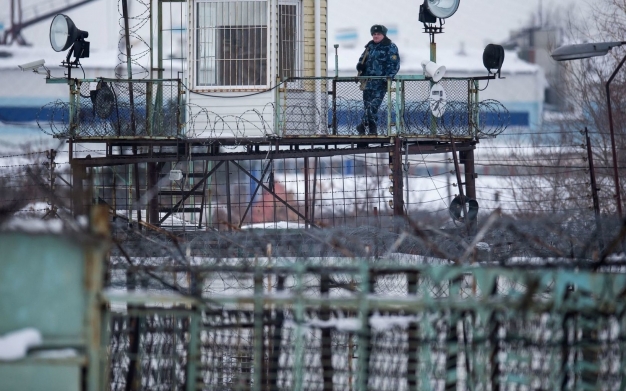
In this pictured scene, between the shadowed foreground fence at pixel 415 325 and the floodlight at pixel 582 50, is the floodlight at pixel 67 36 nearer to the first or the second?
the floodlight at pixel 582 50

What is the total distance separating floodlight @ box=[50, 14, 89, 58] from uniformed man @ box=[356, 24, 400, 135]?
479 cm

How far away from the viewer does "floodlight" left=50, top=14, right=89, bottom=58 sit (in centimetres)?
1773

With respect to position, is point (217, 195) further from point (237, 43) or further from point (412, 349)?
point (412, 349)

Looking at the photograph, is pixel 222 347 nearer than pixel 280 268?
No

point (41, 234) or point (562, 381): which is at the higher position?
point (41, 234)

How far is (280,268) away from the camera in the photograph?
22.1ft

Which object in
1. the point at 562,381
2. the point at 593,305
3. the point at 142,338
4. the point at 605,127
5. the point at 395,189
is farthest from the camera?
the point at 605,127

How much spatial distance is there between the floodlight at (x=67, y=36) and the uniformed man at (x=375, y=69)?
4.79m

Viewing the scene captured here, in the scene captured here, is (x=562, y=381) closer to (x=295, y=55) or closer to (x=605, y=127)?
(x=295, y=55)

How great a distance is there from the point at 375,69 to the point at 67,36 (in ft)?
17.5

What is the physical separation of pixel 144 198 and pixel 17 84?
126 feet

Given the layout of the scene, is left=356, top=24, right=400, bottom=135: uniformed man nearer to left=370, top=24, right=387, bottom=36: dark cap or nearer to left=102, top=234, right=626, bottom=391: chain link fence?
left=370, top=24, right=387, bottom=36: dark cap

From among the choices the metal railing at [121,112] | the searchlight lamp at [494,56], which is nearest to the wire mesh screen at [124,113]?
the metal railing at [121,112]

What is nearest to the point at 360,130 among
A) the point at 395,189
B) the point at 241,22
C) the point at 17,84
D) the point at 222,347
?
the point at 395,189
